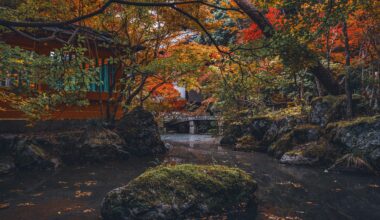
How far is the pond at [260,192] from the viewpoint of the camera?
23.0 feet

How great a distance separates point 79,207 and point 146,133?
9809 mm

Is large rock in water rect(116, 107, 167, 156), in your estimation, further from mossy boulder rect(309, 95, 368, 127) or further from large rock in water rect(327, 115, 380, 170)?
large rock in water rect(327, 115, 380, 170)

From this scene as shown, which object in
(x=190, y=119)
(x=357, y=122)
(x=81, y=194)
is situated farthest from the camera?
(x=190, y=119)

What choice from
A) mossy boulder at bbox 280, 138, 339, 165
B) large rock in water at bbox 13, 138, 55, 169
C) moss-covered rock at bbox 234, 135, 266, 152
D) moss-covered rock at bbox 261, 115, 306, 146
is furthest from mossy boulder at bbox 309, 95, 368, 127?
large rock in water at bbox 13, 138, 55, 169

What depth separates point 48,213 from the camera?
276 inches

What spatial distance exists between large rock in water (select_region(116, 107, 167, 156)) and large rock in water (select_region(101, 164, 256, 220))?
9516mm

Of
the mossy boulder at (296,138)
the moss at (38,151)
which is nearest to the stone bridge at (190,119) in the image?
the mossy boulder at (296,138)

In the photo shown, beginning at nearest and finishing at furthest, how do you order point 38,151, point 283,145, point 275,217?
point 275,217 < point 38,151 < point 283,145

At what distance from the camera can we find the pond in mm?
7020

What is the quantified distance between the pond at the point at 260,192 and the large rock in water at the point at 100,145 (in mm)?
1045

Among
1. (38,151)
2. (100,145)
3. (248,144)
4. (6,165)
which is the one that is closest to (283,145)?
(248,144)

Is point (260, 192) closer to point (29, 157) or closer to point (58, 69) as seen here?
point (58, 69)

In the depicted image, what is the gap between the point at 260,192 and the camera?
28.8 feet

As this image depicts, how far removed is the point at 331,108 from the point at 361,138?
3.18 m
